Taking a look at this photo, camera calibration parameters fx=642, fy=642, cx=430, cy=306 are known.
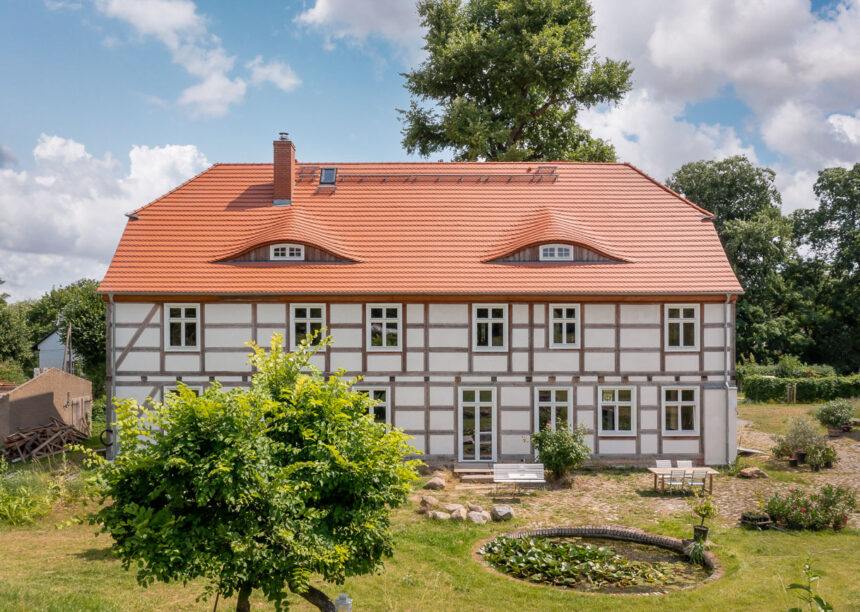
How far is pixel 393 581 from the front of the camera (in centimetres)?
986

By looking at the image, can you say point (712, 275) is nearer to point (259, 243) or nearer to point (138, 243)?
point (259, 243)

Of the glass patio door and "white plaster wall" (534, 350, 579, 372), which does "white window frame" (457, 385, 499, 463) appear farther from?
"white plaster wall" (534, 350, 579, 372)

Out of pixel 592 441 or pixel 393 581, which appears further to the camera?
pixel 592 441

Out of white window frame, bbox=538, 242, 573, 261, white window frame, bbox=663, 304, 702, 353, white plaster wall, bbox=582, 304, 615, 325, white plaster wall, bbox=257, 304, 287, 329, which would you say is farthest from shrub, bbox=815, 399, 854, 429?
white plaster wall, bbox=257, 304, 287, 329

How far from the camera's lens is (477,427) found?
59.1 ft

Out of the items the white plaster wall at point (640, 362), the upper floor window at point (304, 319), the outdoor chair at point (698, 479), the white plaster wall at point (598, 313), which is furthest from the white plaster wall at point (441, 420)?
the outdoor chair at point (698, 479)

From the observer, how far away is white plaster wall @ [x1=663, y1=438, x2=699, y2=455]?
18.1m

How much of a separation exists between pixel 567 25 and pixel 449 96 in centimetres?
624

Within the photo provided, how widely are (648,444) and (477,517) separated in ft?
24.3

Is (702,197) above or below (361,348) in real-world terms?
above

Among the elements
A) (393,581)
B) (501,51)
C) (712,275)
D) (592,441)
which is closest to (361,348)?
(592,441)

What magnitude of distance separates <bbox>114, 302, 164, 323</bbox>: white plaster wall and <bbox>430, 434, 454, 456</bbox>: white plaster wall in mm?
8424

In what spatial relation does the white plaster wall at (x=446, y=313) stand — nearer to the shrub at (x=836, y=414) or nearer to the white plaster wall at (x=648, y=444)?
the white plaster wall at (x=648, y=444)

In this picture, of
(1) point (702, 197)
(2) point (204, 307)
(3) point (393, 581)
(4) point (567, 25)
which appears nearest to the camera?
(3) point (393, 581)
